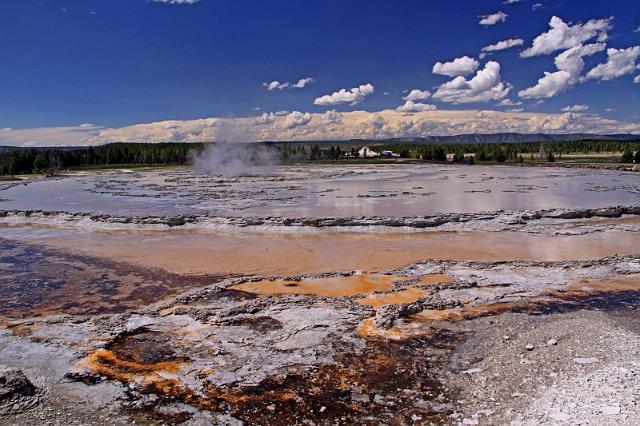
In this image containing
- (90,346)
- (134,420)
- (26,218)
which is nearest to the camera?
(134,420)

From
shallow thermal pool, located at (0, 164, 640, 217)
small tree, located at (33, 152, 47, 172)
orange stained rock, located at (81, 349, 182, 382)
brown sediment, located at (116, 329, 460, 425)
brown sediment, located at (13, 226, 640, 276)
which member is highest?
small tree, located at (33, 152, 47, 172)

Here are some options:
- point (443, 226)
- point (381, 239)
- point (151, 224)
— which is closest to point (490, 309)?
point (381, 239)

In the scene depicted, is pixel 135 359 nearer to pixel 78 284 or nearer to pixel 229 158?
pixel 78 284

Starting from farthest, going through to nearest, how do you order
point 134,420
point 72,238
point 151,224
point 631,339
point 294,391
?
point 151,224 → point 72,238 → point 631,339 → point 294,391 → point 134,420

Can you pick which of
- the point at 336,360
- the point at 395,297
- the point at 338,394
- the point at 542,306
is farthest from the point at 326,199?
the point at 338,394

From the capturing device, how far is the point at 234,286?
408 inches

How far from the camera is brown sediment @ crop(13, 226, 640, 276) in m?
12.4

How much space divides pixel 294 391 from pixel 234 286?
4.90 meters

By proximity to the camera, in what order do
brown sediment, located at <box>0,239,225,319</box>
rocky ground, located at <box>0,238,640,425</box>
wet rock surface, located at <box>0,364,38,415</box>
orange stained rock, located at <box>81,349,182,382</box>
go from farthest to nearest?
brown sediment, located at <box>0,239,225,319</box> → orange stained rock, located at <box>81,349,182,382</box> → wet rock surface, located at <box>0,364,38,415</box> → rocky ground, located at <box>0,238,640,425</box>

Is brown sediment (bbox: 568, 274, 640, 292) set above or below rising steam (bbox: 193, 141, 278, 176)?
below

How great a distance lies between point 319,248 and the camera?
46.9 feet

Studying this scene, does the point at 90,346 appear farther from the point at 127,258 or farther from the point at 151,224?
the point at 151,224

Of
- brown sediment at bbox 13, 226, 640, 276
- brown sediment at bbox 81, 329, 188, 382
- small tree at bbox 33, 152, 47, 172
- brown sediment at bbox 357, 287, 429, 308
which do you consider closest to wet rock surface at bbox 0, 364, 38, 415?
brown sediment at bbox 81, 329, 188, 382

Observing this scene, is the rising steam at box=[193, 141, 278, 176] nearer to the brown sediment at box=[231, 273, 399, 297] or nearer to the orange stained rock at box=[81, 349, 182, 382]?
the brown sediment at box=[231, 273, 399, 297]
